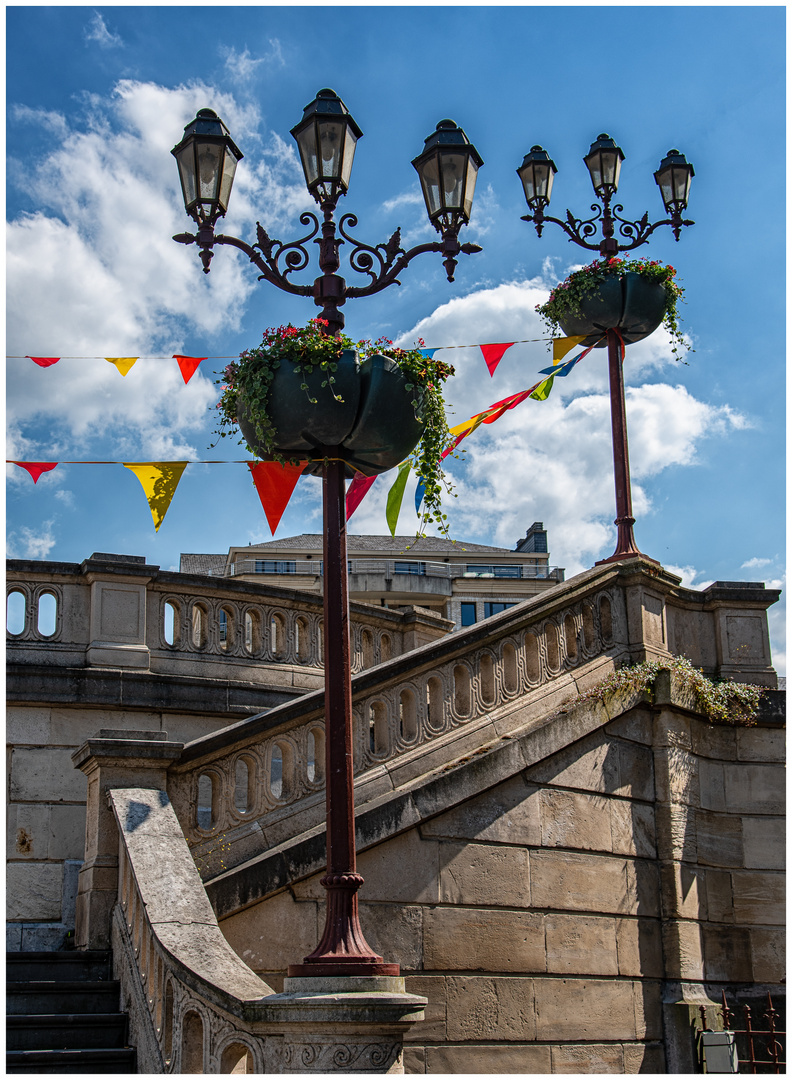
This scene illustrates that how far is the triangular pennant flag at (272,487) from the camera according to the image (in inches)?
348

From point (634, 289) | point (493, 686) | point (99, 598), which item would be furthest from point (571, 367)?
point (99, 598)

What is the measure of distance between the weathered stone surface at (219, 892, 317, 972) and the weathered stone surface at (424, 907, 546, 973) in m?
1.00

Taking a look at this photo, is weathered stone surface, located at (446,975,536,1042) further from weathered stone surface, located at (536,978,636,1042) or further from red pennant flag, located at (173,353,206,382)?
red pennant flag, located at (173,353,206,382)

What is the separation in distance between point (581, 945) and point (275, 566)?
185 ft

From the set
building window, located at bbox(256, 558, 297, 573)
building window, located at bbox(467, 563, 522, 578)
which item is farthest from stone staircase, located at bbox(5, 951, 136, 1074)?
building window, located at bbox(467, 563, 522, 578)

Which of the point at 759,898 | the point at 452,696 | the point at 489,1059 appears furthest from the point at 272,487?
the point at 759,898

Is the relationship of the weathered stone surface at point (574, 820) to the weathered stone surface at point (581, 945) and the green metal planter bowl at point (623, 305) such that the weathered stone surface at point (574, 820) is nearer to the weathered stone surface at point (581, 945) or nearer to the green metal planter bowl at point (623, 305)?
the weathered stone surface at point (581, 945)

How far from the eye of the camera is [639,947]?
360 inches

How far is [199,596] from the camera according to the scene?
1098 cm

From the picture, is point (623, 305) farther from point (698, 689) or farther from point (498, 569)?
point (498, 569)

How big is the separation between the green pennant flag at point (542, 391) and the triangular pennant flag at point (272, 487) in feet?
11.5

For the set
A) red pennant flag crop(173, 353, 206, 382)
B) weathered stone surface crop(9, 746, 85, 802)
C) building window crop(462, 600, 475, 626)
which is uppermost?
building window crop(462, 600, 475, 626)

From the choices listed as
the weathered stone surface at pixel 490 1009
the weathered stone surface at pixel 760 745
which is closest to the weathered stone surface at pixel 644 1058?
the weathered stone surface at pixel 490 1009

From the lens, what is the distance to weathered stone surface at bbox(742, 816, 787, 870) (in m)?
10.1
